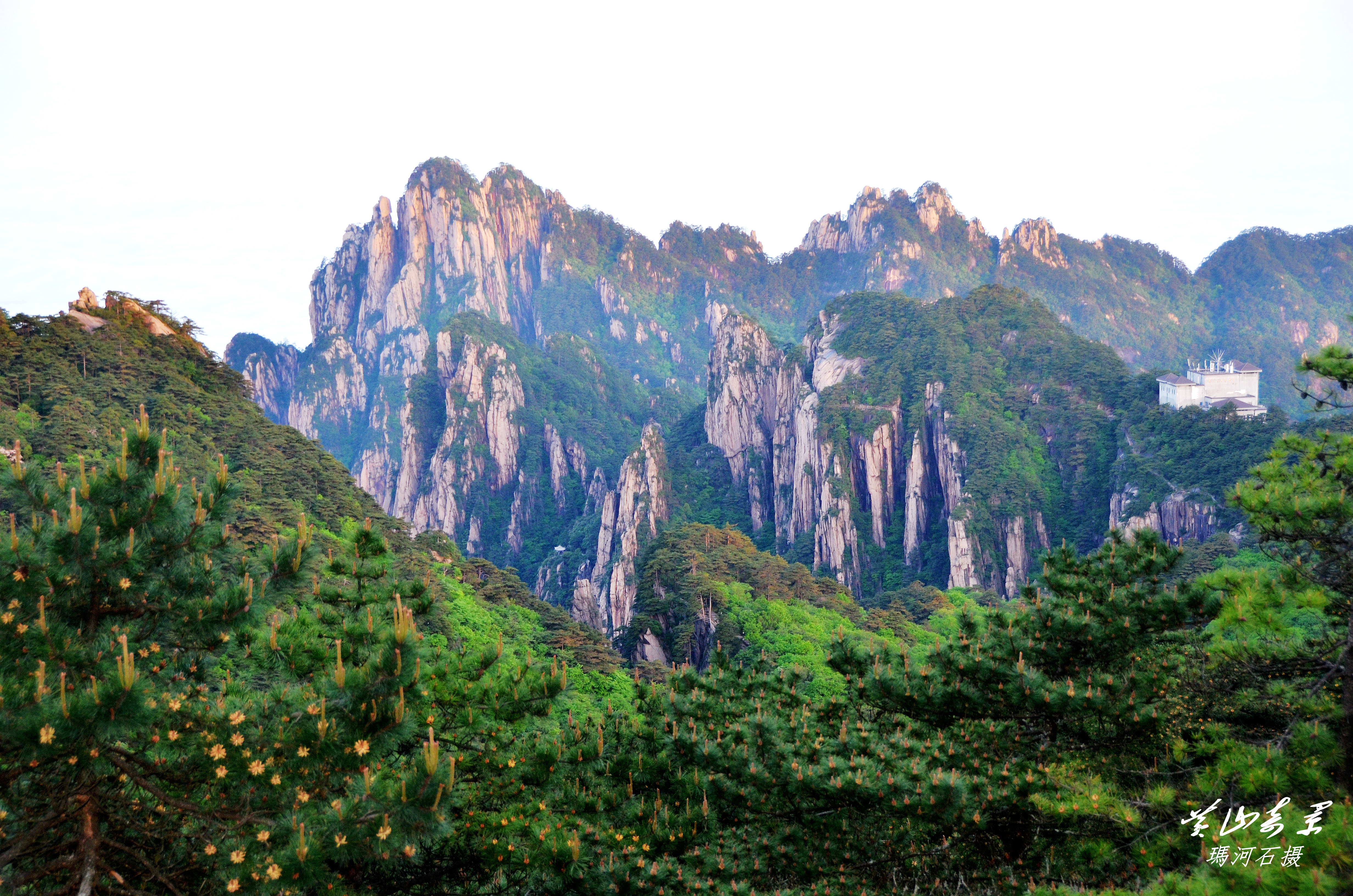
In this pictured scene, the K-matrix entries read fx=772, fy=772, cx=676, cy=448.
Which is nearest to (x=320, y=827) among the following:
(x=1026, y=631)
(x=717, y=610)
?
(x=1026, y=631)

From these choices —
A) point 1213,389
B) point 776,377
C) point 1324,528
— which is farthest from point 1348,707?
point 776,377

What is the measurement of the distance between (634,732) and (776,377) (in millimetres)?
77236

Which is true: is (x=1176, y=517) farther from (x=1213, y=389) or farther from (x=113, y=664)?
(x=113, y=664)

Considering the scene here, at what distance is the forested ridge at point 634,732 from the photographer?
522 cm

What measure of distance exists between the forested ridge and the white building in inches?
2238

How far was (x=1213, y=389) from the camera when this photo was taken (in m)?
61.9

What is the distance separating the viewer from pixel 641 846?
764 centimetres

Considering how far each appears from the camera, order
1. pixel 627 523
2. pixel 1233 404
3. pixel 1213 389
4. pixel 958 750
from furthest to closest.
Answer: pixel 627 523, pixel 1213 389, pixel 1233 404, pixel 958 750

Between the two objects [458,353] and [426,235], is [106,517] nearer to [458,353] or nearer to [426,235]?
[458,353]

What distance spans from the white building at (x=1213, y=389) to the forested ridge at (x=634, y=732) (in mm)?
56853

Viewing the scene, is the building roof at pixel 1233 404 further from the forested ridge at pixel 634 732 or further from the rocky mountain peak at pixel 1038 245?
the rocky mountain peak at pixel 1038 245

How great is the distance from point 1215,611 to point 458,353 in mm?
100173

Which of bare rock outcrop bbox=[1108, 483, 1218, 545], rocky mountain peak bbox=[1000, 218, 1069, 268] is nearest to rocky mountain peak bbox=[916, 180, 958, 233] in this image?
rocky mountain peak bbox=[1000, 218, 1069, 268]

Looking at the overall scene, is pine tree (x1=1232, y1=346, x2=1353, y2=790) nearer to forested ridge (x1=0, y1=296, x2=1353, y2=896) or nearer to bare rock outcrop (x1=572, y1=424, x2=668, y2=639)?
forested ridge (x1=0, y1=296, x2=1353, y2=896)
